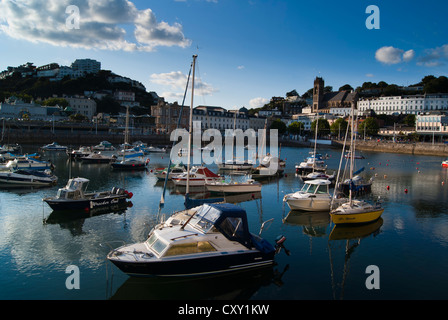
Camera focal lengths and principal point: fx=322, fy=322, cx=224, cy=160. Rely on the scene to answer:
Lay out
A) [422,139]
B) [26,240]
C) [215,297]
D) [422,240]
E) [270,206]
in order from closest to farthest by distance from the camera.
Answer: [215,297] → [26,240] → [422,240] → [270,206] → [422,139]

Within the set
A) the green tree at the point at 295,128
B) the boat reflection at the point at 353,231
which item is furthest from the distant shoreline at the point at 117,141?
the boat reflection at the point at 353,231

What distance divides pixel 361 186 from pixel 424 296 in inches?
882

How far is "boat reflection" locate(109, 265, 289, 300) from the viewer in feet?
42.8

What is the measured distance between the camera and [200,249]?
13.7 metres

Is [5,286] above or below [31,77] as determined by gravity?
A: below

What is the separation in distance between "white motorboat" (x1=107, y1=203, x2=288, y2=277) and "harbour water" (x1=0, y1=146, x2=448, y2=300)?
76 cm

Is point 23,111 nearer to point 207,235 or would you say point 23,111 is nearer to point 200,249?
point 207,235

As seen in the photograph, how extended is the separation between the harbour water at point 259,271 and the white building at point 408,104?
157 m

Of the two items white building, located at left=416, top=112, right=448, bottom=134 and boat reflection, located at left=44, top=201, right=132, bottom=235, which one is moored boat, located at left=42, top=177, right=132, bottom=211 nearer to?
boat reflection, located at left=44, top=201, right=132, bottom=235

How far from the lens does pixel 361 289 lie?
545 inches

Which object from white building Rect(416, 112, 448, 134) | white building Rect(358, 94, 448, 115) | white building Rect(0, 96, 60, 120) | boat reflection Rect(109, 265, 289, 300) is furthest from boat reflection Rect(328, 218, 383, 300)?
white building Rect(358, 94, 448, 115)

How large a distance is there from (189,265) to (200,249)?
2.59 ft
